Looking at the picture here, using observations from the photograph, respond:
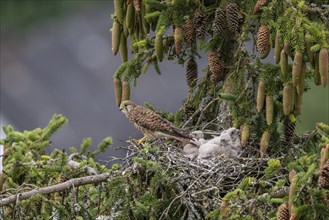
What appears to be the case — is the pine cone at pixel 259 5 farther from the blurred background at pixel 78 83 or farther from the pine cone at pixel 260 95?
the blurred background at pixel 78 83

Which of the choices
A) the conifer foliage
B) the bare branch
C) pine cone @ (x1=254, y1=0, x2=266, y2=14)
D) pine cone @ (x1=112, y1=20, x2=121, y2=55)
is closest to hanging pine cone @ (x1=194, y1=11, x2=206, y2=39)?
the conifer foliage

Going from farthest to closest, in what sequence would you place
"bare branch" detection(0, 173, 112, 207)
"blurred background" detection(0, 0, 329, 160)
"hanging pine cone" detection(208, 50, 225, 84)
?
"blurred background" detection(0, 0, 329, 160) < "hanging pine cone" detection(208, 50, 225, 84) < "bare branch" detection(0, 173, 112, 207)

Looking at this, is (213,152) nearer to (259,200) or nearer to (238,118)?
(238,118)

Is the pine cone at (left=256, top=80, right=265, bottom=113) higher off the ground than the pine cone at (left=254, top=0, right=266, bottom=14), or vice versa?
the pine cone at (left=254, top=0, right=266, bottom=14)

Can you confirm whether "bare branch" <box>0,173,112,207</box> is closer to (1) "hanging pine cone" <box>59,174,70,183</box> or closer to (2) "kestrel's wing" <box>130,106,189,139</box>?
(1) "hanging pine cone" <box>59,174,70,183</box>


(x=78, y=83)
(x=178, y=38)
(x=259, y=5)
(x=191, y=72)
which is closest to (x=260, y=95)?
(x=259, y=5)

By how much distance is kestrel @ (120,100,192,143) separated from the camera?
8560mm

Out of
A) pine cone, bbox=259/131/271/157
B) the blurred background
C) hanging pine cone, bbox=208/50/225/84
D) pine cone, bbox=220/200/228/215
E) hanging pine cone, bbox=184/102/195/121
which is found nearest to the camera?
pine cone, bbox=220/200/228/215

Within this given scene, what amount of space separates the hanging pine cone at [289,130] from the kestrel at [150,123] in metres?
0.70

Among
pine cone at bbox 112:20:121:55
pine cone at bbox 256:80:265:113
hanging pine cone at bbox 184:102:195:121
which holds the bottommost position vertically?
pine cone at bbox 256:80:265:113

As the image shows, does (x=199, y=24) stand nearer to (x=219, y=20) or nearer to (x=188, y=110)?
(x=219, y=20)

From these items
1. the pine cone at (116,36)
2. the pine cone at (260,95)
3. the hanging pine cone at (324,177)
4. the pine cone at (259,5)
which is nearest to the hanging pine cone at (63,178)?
the pine cone at (116,36)

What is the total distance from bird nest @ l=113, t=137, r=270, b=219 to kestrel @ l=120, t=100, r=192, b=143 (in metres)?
0.17

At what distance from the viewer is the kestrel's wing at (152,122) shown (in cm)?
857
